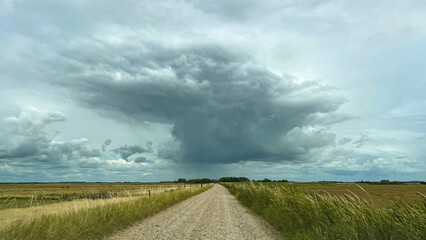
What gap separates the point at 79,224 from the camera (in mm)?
11062

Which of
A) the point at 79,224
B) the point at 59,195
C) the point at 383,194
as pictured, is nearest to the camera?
the point at 79,224

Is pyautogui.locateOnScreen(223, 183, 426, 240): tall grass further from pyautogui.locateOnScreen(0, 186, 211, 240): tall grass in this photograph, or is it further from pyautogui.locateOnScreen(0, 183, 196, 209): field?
pyautogui.locateOnScreen(0, 183, 196, 209): field

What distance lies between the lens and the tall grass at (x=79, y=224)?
8898 mm

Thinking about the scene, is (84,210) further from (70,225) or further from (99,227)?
(70,225)

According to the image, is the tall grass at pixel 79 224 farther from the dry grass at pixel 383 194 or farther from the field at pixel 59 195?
the dry grass at pixel 383 194

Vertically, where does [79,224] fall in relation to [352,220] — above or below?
below

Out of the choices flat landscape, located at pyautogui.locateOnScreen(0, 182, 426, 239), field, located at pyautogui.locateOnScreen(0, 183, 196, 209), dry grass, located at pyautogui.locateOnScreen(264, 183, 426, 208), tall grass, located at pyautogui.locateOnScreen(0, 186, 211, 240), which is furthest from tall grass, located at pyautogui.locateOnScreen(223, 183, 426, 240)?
field, located at pyautogui.locateOnScreen(0, 183, 196, 209)

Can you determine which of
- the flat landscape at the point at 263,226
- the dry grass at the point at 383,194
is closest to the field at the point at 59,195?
the flat landscape at the point at 263,226

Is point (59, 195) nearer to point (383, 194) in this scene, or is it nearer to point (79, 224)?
point (79, 224)

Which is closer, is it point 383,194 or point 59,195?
point 383,194

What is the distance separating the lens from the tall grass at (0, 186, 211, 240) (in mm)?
8898

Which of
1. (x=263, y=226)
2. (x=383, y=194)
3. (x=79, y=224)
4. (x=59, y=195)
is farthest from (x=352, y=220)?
(x=59, y=195)

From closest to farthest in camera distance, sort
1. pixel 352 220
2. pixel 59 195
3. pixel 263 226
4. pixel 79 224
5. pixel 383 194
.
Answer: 1. pixel 352 220
2. pixel 79 224
3. pixel 263 226
4. pixel 383 194
5. pixel 59 195

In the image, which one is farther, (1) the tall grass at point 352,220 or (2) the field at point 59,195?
(2) the field at point 59,195
